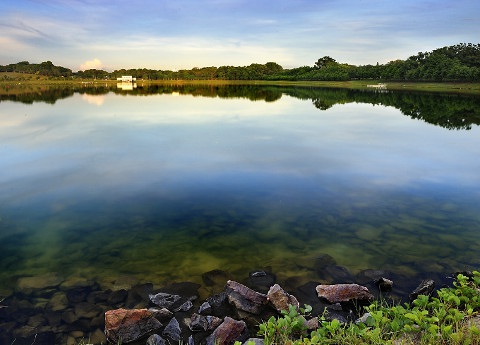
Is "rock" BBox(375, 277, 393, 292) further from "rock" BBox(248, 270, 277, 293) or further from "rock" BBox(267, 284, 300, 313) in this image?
"rock" BBox(248, 270, 277, 293)

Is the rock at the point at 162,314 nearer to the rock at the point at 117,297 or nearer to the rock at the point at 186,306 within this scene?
the rock at the point at 186,306

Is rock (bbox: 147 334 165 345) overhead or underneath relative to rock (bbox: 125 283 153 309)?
overhead

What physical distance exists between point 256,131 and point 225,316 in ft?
113

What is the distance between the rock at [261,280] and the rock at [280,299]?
904mm

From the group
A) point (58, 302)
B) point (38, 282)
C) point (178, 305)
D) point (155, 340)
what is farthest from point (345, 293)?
point (38, 282)

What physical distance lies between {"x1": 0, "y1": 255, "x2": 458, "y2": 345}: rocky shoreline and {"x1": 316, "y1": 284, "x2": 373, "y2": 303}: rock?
0.09 ft

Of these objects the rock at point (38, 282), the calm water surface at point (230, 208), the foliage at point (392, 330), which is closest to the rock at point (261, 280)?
the calm water surface at point (230, 208)

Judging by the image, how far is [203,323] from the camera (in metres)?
9.05

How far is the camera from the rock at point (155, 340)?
846 centimetres

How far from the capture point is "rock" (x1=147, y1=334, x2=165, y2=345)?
846 cm

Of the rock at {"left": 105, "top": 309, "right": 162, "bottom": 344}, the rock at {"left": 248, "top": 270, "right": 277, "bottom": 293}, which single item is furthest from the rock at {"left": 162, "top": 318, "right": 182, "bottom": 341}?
the rock at {"left": 248, "top": 270, "right": 277, "bottom": 293}

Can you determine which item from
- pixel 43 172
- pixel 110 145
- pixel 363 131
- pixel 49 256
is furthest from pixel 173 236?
pixel 363 131

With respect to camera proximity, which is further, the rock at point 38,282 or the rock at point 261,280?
the rock at point 261,280

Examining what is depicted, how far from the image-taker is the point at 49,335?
8.81 metres
